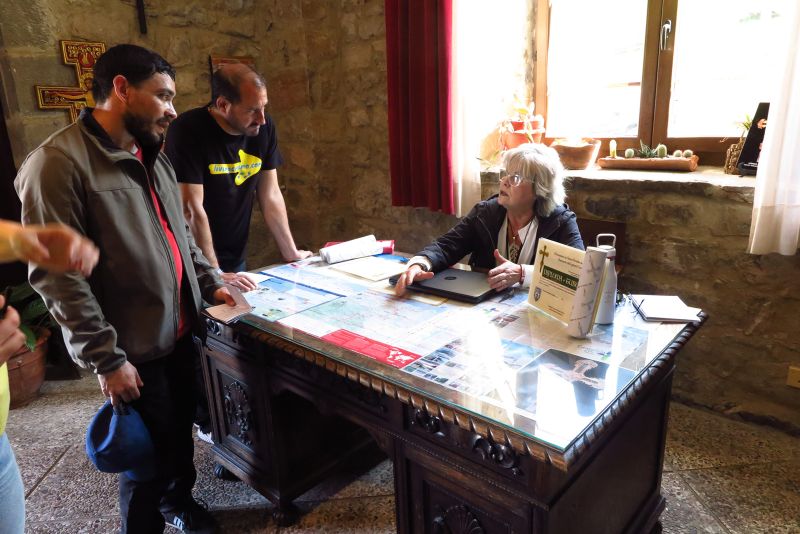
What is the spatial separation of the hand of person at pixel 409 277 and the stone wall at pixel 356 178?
44.5 inches

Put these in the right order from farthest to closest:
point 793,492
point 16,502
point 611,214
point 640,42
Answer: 1. point 640,42
2. point 611,214
3. point 793,492
4. point 16,502

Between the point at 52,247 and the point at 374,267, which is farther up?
the point at 52,247

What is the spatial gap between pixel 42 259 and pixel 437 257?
1341 mm

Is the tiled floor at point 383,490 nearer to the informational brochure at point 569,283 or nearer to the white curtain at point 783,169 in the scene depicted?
the white curtain at point 783,169

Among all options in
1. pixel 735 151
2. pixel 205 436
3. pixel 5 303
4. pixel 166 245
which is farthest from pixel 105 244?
pixel 735 151

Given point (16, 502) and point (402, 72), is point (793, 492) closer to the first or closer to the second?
point (16, 502)

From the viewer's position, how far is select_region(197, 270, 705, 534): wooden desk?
1.06 m

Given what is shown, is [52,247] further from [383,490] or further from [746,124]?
[746,124]

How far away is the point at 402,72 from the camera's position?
9.77 ft

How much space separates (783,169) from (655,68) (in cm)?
97

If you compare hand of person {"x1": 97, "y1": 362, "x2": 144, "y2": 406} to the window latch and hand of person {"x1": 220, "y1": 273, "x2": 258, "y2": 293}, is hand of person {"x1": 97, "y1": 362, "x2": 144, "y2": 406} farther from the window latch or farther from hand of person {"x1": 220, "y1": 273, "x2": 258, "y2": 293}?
the window latch

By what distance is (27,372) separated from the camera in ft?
9.08

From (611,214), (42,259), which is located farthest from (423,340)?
(611,214)

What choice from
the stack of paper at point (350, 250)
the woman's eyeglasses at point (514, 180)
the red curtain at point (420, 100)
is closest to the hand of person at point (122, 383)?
the stack of paper at point (350, 250)
